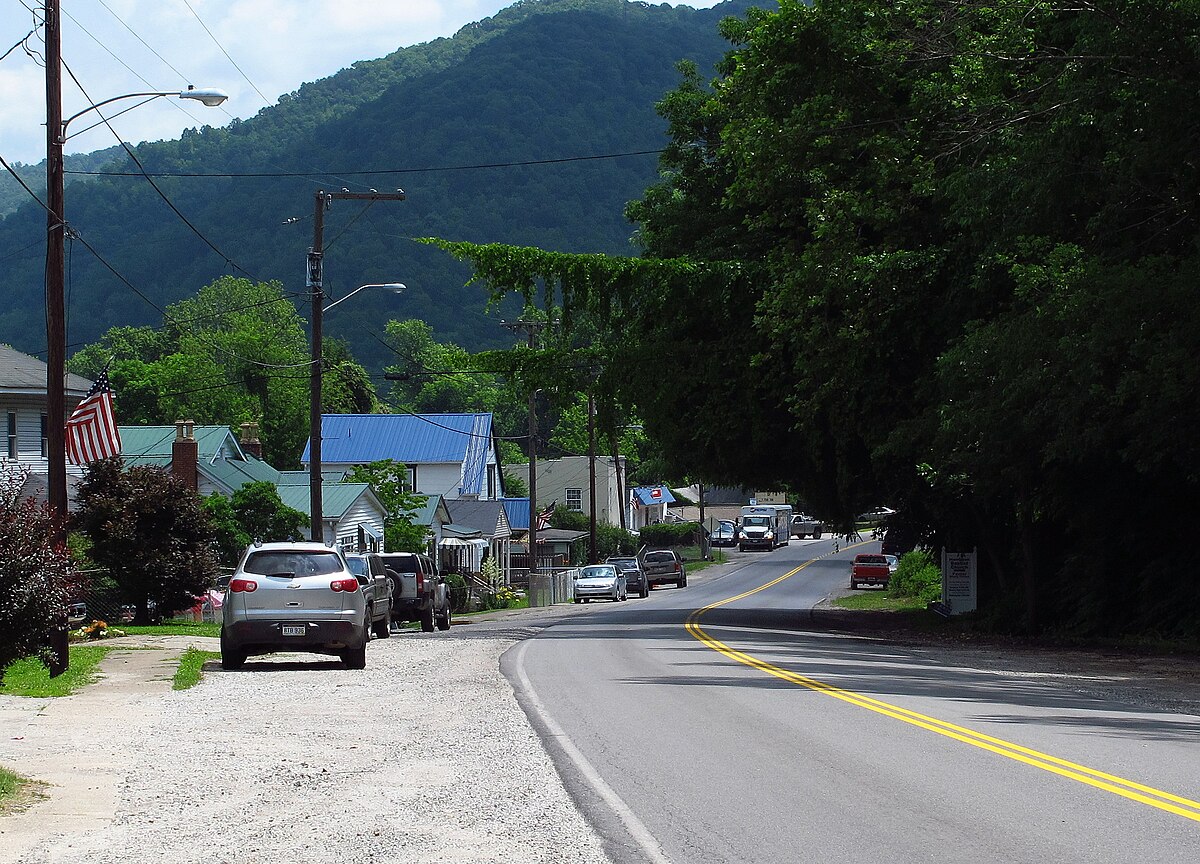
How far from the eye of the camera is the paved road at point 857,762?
8094 mm

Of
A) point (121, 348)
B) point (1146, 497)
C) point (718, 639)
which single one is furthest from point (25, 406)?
point (121, 348)

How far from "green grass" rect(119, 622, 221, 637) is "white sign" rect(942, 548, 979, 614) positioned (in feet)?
63.0

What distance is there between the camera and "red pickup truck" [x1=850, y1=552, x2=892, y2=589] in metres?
66.1

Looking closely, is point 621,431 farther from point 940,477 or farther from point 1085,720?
point 1085,720

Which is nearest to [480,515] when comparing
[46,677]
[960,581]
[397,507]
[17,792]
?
[397,507]

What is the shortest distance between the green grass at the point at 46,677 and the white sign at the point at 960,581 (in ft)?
77.2

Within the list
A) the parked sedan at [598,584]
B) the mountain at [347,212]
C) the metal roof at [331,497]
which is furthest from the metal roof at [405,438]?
the mountain at [347,212]

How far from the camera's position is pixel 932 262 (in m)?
27.9

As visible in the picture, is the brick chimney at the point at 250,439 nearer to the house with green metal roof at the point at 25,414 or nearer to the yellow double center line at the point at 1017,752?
the house with green metal roof at the point at 25,414

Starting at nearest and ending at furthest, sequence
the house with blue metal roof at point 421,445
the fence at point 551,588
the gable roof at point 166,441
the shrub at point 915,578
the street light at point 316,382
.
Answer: the street light at point 316,382
the shrub at point 915,578
the fence at point 551,588
the gable roof at point 166,441
the house with blue metal roof at point 421,445

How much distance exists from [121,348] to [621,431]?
9203cm

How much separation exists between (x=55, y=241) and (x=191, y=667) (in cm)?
628

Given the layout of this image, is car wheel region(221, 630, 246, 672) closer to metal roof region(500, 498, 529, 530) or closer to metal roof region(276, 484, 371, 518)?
metal roof region(276, 484, 371, 518)

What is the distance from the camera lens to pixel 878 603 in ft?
179
